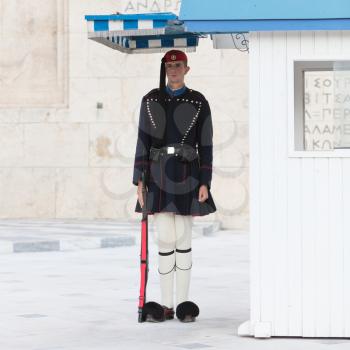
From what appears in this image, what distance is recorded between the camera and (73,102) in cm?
2108

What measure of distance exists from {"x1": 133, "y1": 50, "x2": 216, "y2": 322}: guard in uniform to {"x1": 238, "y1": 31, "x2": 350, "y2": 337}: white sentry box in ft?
3.14

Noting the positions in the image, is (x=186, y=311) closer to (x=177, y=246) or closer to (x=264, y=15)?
(x=177, y=246)

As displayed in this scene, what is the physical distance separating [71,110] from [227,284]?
10.8 m

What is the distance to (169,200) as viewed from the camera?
8.12 meters

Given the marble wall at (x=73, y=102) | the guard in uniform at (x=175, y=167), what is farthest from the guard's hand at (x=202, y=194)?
the marble wall at (x=73, y=102)

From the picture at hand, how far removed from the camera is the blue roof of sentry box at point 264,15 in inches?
278

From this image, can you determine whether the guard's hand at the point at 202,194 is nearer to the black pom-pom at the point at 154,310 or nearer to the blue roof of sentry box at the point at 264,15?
the black pom-pom at the point at 154,310

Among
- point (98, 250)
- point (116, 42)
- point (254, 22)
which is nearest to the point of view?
point (254, 22)

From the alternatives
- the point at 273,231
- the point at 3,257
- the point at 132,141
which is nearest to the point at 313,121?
the point at 273,231

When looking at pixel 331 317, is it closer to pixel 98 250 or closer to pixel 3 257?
pixel 3 257

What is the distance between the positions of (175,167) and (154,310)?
103 centimetres

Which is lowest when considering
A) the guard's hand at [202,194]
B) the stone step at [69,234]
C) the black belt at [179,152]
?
the stone step at [69,234]

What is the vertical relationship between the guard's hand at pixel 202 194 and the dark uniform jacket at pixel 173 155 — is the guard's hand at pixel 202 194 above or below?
below

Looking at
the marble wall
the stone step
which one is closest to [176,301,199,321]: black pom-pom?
the stone step
